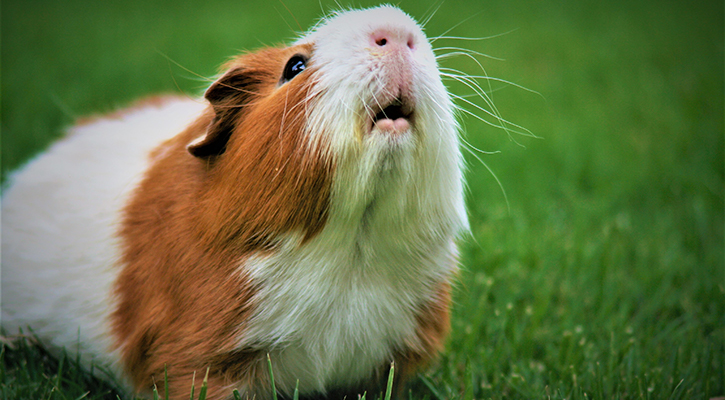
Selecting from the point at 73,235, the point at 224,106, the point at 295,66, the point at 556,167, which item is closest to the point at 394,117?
the point at 295,66

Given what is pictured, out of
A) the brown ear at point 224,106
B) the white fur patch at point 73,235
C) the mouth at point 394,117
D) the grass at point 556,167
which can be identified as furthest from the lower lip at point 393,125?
the white fur patch at point 73,235

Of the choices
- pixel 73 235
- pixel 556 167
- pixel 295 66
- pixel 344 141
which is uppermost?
pixel 295 66

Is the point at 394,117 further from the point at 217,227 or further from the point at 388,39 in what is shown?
the point at 217,227

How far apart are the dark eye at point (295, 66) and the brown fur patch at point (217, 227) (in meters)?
0.03

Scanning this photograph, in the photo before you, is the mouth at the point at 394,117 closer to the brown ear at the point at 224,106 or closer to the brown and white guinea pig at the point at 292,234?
the brown and white guinea pig at the point at 292,234

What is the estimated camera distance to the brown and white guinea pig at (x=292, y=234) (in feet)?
5.97

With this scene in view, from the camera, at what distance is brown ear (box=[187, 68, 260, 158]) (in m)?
2.09

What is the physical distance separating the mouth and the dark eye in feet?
1.29

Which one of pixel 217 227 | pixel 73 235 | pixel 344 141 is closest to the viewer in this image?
pixel 344 141

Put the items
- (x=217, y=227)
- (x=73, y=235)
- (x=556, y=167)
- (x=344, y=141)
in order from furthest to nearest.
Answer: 1. (x=556, y=167)
2. (x=73, y=235)
3. (x=217, y=227)
4. (x=344, y=141)

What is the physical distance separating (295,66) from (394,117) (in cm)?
45

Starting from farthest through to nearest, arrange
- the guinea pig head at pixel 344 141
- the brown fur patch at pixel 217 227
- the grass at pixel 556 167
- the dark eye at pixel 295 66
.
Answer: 1. the grass at pixel 556 167
2. the dark eye at pixel 295 66
3. the brown fur patch at pixel 217 227
4. the guinea pig head at pixel 344 141

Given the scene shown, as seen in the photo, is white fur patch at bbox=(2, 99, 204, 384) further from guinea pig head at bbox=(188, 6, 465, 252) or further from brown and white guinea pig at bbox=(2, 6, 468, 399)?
guinea pig head at bbox=(188, 6, 465, 252)

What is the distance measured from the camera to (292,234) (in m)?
1.90
